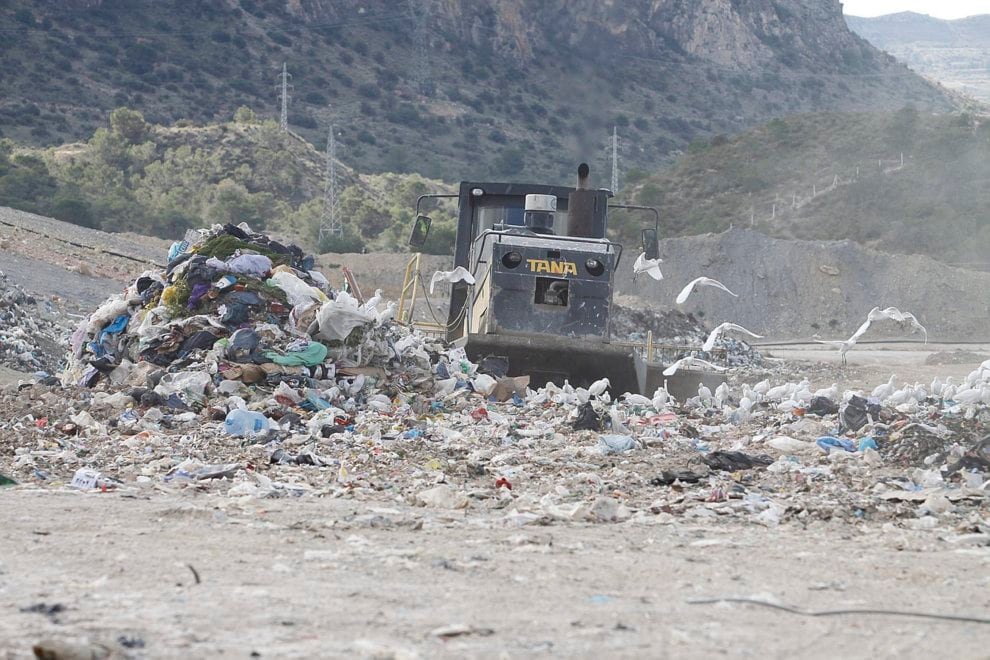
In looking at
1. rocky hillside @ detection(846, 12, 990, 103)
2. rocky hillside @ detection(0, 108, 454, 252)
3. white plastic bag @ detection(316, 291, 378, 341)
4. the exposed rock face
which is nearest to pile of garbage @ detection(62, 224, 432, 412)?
white plastic bag @ detection(316, 291, 378, 341)

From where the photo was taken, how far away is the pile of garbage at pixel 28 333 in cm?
1370

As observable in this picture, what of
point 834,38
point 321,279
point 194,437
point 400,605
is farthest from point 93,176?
point 834,38

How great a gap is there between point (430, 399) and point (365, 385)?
557 mm

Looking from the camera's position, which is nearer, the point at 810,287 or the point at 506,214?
the point at 506,214

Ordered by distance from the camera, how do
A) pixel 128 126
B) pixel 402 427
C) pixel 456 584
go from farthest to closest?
pixel 128 126 < pixel 402 427 < pixel 456 584

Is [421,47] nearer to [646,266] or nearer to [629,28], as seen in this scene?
[629,28]

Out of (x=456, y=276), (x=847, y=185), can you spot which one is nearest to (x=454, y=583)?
(x=456, y=276)

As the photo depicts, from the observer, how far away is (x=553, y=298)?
12305 millimetres

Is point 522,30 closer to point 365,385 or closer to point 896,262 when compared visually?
point 896,262

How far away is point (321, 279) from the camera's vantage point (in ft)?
38.8

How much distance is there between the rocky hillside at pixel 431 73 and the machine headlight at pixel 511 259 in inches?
1543

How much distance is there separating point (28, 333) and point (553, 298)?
640 centimetres

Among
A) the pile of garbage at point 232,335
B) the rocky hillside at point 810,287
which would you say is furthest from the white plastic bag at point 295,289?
the rocky hillside at point 810,287

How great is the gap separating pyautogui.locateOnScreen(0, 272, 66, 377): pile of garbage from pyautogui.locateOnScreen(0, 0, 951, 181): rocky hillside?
35665mm
